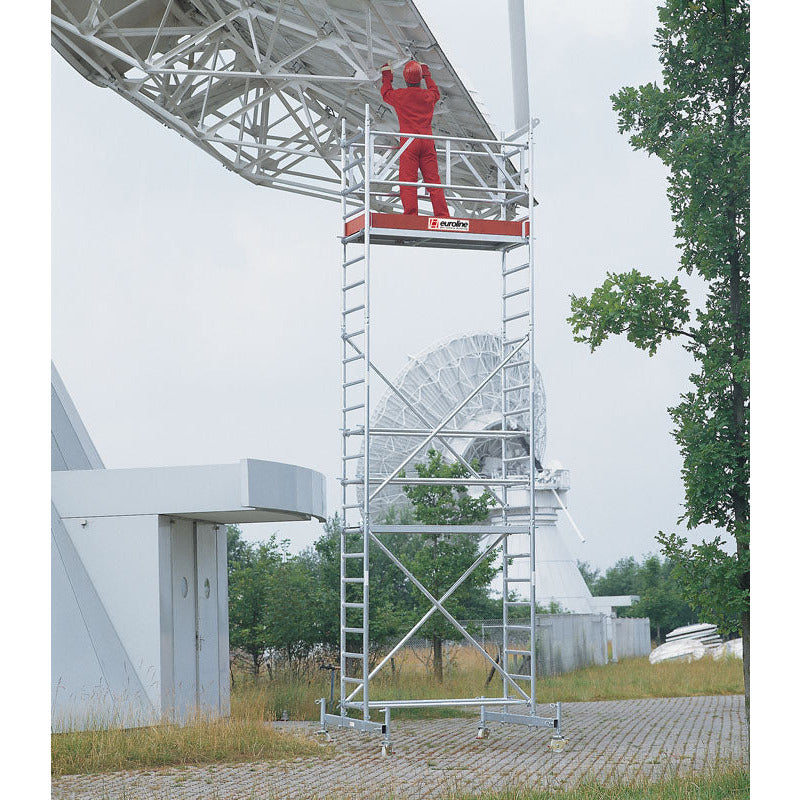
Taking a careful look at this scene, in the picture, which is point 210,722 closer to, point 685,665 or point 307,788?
point 307,788

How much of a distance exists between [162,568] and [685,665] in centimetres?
1668

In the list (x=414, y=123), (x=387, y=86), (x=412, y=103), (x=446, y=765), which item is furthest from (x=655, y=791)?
(x=387, y=86)

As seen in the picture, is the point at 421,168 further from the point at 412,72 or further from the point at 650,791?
the point at 650,791

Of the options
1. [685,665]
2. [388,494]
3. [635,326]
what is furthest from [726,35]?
[388,494]

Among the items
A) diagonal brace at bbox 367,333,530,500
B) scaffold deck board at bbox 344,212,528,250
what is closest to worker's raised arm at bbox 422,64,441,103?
scaffold deck board at bbox 344,212,528,250

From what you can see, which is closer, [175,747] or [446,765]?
[446,765]

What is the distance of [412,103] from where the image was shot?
1295cm

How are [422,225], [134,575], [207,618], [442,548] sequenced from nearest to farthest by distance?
[422,225] → [134,575] → [207,618] → [442,548]

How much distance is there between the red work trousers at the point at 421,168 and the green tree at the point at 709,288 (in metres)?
2.12

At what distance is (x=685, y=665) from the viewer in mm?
27219

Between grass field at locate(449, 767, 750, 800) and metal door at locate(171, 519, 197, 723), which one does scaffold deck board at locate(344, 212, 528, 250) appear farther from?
grass field at locate(449, 767, 750, 800)

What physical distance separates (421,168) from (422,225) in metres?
0.92

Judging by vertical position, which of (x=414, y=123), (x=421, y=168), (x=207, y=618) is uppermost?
(x=414, y=123)
